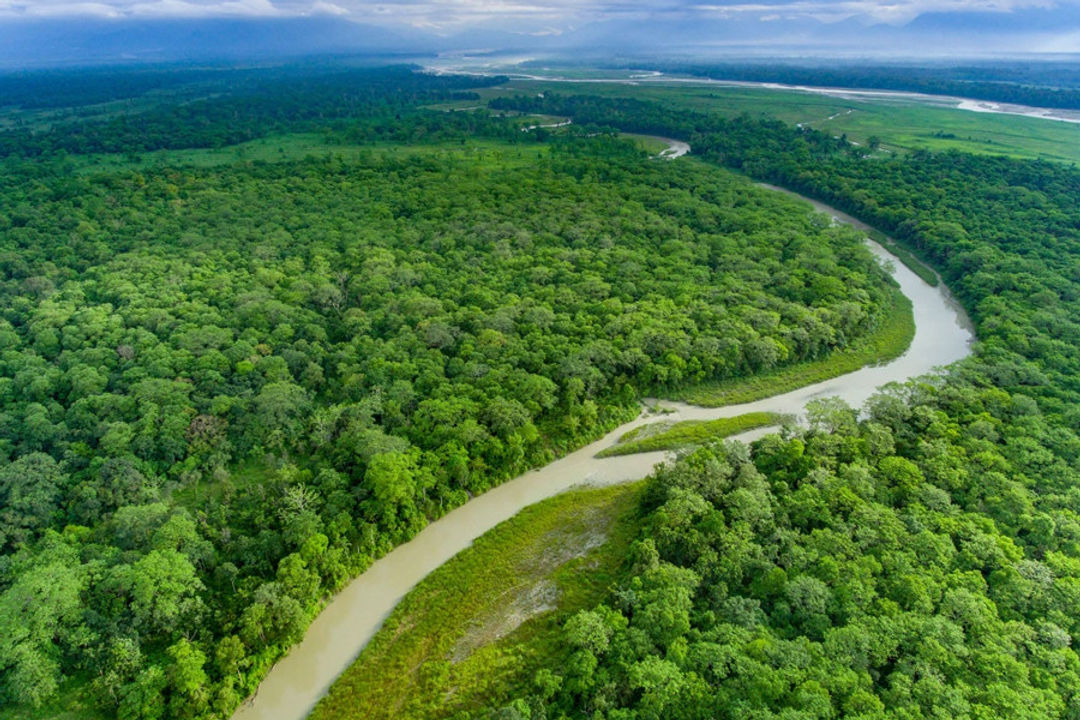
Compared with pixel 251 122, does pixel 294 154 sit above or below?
below

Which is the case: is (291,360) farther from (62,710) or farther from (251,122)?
(251,122)

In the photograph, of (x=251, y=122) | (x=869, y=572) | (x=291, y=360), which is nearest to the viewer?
(x=869, y=572)

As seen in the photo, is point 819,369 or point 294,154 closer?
point 819,369

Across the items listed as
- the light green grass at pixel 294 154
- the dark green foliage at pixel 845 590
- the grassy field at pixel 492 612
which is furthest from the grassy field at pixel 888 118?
the grassy field at pixel 492 612

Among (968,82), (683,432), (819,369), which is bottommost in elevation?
(683,432)

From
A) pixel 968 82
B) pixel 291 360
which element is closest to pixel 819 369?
pixel 291 360

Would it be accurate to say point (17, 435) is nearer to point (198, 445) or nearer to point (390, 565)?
point (198, 445)
